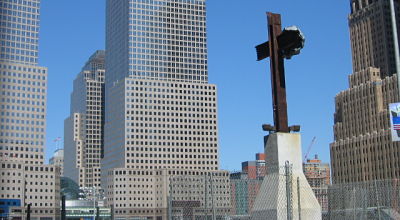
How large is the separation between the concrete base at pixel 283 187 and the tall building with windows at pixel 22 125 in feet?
543

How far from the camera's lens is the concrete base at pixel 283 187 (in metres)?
25.4

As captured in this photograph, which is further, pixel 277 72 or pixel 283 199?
pixel 277 72

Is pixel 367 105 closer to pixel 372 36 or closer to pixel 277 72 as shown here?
pixel 372 36

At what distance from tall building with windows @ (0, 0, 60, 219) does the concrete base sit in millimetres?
165405

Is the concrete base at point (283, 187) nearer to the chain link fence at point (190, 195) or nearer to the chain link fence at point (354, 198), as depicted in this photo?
the chain link fence at point (190, 195)

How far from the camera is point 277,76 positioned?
2745cm

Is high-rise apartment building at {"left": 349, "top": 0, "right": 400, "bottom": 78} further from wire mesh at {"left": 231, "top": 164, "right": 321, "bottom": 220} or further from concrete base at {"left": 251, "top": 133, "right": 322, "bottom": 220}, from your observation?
wire mesh at {"left": 231, "top": 164, "right": 321, "bottom": 220}

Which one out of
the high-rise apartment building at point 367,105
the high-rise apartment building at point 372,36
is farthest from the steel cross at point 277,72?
the high-rise apartment building at point 372,36

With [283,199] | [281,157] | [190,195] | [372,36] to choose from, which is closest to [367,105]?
[372,36]

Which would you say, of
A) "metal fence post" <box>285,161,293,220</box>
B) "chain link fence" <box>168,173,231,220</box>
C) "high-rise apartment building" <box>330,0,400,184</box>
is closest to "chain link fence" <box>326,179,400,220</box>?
"metal fence post" <box>285,161,293,220</box>

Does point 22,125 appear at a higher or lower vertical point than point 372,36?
lower

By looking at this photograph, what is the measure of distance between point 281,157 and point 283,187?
148cm

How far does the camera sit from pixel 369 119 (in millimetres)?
171000

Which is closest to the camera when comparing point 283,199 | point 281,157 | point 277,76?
point 283,199
